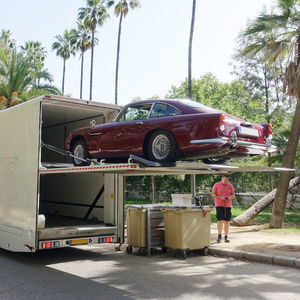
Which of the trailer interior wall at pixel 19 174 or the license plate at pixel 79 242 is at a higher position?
the trailer interior wall at pixel 19 174

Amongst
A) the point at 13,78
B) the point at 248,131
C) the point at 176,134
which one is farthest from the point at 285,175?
the point at 13,78

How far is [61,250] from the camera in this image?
981 cm

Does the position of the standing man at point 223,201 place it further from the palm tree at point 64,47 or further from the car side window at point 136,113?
the palm tree at point 64,47

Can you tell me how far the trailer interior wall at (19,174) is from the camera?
771cm

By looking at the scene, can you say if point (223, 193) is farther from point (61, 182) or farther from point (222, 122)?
point (61, 182)

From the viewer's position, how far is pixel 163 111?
7789 millimetres

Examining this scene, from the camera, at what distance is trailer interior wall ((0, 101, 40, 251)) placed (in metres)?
7.71

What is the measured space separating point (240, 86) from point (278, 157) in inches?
1029

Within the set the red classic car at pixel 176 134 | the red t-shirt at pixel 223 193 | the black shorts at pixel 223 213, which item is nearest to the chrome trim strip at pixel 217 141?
the red classic car at pixel 176 134

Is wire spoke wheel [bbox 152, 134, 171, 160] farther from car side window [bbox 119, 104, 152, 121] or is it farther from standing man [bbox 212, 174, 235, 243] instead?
standing man [bbox 212, 174, 235, 243]

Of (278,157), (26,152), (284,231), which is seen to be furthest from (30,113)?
(278,157)

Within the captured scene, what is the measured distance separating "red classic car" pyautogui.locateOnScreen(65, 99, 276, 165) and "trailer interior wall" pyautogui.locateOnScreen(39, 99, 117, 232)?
2.85 ft

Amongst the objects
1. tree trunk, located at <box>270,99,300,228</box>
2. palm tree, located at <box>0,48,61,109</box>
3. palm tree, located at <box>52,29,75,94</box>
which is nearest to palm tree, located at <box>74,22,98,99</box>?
palm tree, located at <box>52,29,75,94</box>

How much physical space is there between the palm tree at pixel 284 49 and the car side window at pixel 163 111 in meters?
6.44
